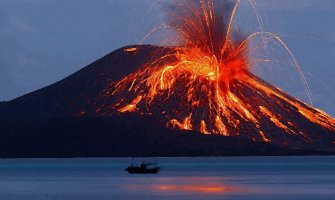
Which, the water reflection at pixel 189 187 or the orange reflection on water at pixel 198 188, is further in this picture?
the orange reflection on water at pixel 198 188

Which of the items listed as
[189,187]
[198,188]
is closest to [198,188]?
[198,188]

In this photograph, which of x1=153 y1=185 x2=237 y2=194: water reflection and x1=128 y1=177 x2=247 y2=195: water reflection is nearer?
x1=128 y1=177 x2=247 y2=195: water reflection

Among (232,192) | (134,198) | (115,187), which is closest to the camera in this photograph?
(134,198)

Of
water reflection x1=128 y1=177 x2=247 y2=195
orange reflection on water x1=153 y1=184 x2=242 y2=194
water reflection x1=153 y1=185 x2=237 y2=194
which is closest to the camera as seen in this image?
water reflection x1=128 y1=177 x2=247 y2=195

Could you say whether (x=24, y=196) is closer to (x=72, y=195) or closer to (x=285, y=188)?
(x=72, y=195)

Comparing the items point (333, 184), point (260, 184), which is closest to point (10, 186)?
point (260, 184)

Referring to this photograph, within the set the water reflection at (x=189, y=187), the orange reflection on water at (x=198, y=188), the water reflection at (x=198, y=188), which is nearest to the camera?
the water reflection at (x=189, y=187)

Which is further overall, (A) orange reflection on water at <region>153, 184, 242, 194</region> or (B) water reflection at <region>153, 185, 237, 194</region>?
(A) orange reflection on water at <region>153, 184, 242, 194</region>

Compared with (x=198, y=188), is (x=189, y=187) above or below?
above

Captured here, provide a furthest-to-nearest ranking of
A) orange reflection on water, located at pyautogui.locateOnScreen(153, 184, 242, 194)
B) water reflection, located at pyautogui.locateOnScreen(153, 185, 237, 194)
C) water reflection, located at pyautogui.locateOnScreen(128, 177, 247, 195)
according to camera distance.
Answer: orange reflection on water, located at pyautogui.locateOnScreen(153, 184, 242, 194)
water reflection, located at pyautogui.locateOnScreen(153, 185, 237, 194)
water reflection, located at pyautogui.locateOnScreen(128, 177, 247, 195)

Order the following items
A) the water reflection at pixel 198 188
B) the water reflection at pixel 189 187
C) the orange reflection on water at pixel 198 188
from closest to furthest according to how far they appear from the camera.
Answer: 1. the water reflection at pixel 189 187
2. the water reflection at pixel 198 188
3. the orange reflection on water at pixel 198 188

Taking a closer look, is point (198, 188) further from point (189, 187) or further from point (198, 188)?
point (189, 187)
